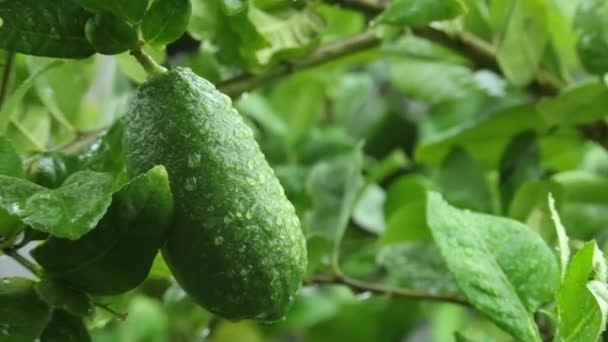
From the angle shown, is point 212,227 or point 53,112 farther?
point 53,112

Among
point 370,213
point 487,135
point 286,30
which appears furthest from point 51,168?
point 370,213

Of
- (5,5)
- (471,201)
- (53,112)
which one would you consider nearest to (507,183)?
(471,201)

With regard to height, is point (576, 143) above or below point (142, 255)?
below

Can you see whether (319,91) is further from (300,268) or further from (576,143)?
(300,268)

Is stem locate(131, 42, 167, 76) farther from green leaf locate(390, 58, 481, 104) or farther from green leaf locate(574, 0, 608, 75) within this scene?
green leaf locate(390, 58, 481, 104)

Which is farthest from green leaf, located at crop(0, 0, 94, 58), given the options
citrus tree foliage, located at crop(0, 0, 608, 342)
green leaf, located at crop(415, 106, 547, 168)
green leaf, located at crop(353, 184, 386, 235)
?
green leaf, located at crop(353, 184, 386, 235)

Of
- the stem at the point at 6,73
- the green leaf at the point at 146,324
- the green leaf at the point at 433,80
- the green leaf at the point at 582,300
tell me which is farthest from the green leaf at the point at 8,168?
the green leaf at the point at 146,324
